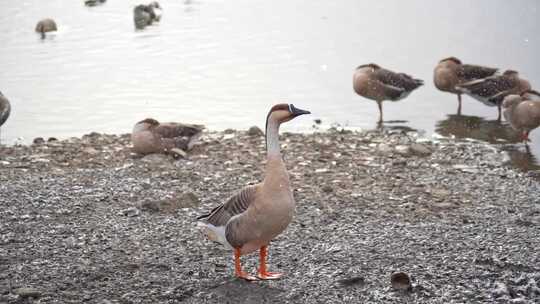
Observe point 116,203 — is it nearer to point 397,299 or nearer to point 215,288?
point 215,288

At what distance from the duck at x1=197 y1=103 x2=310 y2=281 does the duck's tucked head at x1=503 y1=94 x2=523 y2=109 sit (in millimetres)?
8454

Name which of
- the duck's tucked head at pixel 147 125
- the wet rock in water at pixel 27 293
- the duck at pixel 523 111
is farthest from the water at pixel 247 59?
the wet rock in water at pixel 27 293

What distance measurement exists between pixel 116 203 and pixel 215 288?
321 centimetres

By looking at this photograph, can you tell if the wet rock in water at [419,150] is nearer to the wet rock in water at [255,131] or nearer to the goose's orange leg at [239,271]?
the wet rock in water at [255,131]

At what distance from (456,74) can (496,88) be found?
3.79 ft

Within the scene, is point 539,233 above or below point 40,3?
below

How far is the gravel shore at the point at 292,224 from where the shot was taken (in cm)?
787

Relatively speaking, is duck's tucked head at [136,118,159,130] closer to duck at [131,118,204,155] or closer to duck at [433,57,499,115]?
duck at [131,118,204,155]

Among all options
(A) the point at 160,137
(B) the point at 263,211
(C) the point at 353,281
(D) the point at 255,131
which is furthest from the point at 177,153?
(C) the point at 353,281

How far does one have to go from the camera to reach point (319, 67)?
21828 millimetres

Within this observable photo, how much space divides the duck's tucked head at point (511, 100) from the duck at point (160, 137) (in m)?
6.04

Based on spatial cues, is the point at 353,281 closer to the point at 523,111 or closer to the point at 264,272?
the point at 264,272

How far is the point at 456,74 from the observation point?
17.9 metres

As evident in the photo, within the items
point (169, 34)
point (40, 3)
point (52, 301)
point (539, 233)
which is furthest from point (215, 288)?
point (40, 3)
